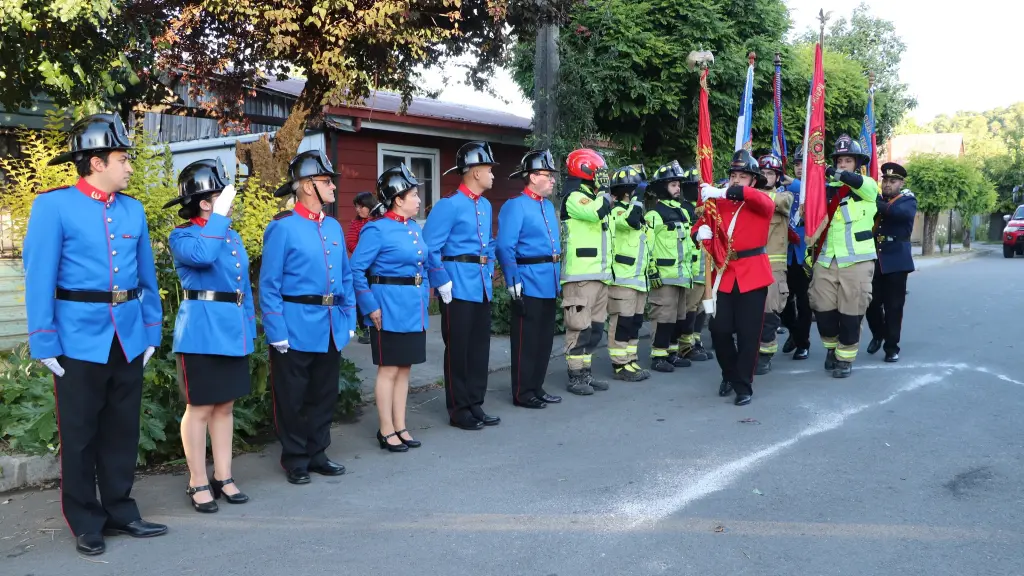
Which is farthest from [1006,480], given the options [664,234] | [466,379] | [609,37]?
[609,37]

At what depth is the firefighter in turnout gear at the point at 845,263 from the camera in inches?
332

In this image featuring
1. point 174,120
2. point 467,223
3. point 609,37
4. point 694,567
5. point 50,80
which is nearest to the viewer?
point 694,567

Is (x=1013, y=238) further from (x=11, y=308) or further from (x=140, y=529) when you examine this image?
(x=140, y=529)

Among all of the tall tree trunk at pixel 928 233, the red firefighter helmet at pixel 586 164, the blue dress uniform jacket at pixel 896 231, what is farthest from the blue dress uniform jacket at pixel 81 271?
the tall tree trunk at pixel 928 233

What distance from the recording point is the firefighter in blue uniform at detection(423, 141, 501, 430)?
6.68 metres

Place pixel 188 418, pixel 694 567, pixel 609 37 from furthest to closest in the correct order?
Answer: 1. pixel 609 37
2. pixel 188 418
3. pixel 694 567

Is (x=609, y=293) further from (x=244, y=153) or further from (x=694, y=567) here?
(x=694, y=567)

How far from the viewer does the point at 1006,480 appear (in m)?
5.19

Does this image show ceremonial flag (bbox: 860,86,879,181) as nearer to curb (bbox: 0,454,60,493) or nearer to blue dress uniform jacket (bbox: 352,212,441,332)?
blue dress uniform jacket (bbox: 352,212,441,332)

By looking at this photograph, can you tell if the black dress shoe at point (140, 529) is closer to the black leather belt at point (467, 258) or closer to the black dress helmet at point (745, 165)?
the black leather belt at point (467, 258)

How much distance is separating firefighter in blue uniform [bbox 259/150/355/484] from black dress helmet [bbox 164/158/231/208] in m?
0.61

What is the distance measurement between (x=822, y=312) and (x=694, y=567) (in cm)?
540

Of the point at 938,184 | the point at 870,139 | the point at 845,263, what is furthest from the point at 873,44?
the point at 845,263

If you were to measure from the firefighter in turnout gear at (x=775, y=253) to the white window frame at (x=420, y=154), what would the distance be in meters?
6.83
